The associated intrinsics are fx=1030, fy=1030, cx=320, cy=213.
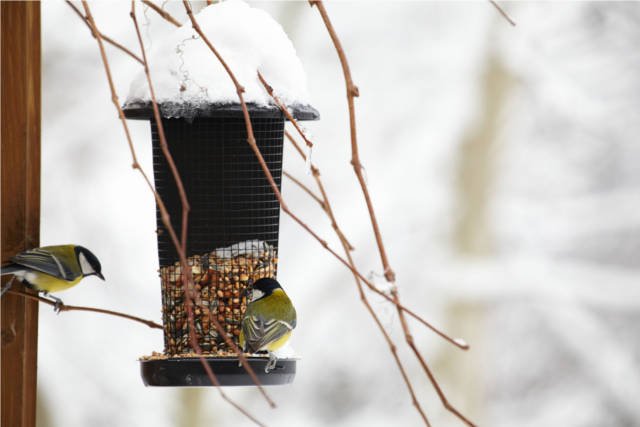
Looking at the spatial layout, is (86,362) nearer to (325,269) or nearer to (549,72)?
(325,269)

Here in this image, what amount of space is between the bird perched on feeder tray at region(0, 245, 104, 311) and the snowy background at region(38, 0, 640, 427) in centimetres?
541

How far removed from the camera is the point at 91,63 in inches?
332

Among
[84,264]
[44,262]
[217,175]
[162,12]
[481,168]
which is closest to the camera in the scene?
[162,12]

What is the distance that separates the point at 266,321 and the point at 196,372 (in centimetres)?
22

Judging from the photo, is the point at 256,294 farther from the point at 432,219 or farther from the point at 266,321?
the point at 432,219

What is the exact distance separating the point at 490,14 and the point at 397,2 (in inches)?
35.5

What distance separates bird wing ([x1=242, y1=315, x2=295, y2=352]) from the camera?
262 centimetres

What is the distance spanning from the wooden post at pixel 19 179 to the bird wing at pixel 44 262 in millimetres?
46

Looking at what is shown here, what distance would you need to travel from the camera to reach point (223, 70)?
2568mm

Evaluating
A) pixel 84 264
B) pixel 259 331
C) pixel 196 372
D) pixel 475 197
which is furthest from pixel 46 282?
pixel 475 197

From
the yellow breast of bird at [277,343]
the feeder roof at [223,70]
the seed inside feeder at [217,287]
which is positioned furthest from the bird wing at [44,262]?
the yellow breast of bird at [277,343]

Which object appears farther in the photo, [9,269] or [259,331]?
[259,331]

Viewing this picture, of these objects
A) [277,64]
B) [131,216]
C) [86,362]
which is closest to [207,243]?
[277,64]

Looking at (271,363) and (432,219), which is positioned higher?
(432,219)
